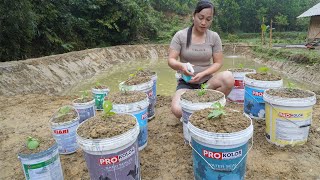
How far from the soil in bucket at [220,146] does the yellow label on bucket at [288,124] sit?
745 mm

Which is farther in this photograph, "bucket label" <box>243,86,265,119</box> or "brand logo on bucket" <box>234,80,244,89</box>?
"brand logo on bucket" <box>234,80,244,89</box>

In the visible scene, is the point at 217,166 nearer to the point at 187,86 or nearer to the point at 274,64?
the point at 187,86

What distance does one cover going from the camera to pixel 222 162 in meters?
1.70

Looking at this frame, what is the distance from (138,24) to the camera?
1645 centimetres

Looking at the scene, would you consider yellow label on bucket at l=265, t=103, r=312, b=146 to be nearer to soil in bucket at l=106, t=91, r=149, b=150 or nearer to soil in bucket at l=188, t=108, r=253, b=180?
soil in bucket at l=188, t=108, r=253, b=180

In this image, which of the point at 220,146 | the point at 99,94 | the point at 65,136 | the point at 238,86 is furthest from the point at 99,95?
the point at 220,146

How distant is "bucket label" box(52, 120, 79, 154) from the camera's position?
2.49 m

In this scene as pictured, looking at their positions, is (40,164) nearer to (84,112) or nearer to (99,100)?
(84,112)

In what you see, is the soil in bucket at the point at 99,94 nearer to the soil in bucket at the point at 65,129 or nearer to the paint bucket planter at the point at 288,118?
the soil in bucket at the point at 65,129

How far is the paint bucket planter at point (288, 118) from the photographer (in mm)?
2318

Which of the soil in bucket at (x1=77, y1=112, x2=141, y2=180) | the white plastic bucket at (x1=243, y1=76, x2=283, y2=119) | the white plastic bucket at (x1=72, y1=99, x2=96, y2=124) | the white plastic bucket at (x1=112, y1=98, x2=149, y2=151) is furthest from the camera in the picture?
the white plastic bucket at (x1=72, y1=99, x2=96, y2=124)

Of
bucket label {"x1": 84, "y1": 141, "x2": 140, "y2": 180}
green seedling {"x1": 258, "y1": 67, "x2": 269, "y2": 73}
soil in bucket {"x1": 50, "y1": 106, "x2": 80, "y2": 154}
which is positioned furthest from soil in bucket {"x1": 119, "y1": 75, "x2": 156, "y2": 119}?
green seedling {"x1": 258, "y1": 67, "x2": 269, "y2": 73}

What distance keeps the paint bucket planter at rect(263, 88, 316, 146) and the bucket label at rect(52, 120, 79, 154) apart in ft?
6.78

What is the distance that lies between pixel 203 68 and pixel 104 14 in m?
14.1
